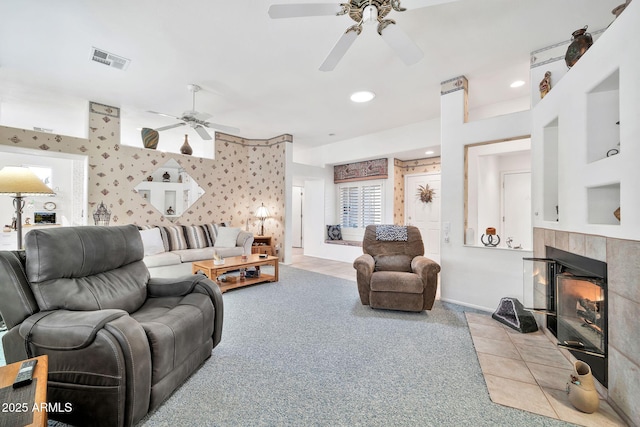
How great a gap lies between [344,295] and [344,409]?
2.13 metres

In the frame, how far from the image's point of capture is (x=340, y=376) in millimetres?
1877

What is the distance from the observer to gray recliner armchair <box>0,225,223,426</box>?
1.32 m

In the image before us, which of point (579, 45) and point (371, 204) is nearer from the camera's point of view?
point (579, 45)

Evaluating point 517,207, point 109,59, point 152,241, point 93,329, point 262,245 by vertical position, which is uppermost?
point 109,59

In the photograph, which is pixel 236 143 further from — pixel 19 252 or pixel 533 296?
pixel 533 296

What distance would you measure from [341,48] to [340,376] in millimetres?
2413

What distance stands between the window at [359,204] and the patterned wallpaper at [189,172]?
1842 mm

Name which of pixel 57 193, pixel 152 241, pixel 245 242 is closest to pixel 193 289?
pixel 152 241

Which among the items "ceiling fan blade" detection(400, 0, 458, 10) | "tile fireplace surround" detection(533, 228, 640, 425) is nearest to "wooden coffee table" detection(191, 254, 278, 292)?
"ceiling fan blade" detection(400, 0, 458, 10)

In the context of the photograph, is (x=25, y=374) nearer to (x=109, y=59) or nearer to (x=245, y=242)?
(x=109, y=59)

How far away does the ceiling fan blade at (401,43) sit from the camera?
1828 millimetres

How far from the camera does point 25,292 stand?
58.1 inches

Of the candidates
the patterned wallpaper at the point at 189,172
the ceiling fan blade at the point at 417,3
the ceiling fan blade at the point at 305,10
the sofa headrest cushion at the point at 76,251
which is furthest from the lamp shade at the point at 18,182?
the ceiling fan blade at the point at 417,3

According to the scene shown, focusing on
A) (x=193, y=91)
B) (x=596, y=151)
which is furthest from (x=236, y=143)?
(x=596, y=151)
